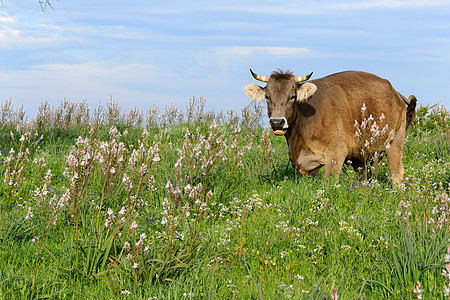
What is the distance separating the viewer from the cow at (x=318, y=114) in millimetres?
7324

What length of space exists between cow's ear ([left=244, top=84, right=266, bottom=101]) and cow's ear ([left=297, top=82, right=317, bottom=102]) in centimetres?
67

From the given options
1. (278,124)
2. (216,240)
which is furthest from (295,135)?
(216,240)

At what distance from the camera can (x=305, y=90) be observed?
24.1 feet

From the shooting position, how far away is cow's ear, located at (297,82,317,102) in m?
7.34

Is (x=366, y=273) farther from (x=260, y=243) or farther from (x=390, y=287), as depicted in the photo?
(x=260, y=243)

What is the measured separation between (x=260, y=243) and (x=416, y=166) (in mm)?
6119

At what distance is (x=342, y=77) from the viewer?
27.4 feet

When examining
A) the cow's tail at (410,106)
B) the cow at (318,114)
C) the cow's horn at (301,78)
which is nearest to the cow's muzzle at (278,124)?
the cow at (318,114)

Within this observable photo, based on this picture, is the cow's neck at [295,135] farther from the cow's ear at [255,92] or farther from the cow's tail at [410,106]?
the cow's tail at [410,106]

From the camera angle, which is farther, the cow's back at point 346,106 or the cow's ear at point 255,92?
the cow's ear at point 255,92

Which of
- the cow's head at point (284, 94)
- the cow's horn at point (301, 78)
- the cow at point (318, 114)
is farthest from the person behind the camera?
the cow's horn at point (301, 78)

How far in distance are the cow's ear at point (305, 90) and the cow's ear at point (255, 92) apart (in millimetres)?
668

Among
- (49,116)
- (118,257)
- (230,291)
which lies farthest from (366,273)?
(49,116)

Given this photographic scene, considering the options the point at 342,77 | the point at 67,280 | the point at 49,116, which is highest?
the point at 342,77
